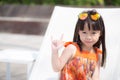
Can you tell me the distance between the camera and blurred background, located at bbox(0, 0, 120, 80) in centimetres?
724

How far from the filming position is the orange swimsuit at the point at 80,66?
8.70 feet

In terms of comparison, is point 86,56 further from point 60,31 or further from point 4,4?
point 4,4

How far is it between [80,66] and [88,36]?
0.21 meters

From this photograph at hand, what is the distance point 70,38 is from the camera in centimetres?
298

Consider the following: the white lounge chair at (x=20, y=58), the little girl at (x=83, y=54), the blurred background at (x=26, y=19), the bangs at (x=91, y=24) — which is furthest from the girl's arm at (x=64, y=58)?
the blurred background at (x=26, y=19)

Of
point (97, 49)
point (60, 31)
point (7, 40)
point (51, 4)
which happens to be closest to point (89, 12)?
point (97, 49)

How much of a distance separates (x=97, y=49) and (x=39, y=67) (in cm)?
47

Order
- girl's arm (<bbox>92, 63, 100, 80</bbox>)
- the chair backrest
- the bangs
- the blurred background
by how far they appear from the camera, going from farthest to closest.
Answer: the blurred background
the chair backrest
girl's arm (<bbox>92, 63, 100, 80</bbox>)
the bangs

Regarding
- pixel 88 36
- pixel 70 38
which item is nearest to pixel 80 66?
pixel 88 36

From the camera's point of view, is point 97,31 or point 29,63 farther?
point 29,63

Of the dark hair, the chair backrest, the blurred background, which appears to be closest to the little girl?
the dark hair

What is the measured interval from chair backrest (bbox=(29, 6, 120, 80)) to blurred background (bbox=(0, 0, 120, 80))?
3343 mm

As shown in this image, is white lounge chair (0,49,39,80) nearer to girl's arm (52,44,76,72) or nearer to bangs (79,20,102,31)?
girl's arm (52,44,76,72)

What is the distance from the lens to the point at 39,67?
2.92 meters
